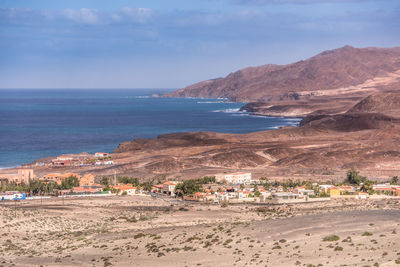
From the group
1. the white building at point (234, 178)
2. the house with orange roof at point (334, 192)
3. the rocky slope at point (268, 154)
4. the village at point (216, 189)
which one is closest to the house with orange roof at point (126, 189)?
the village at point (216, 189)

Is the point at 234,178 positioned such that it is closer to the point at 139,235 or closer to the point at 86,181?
the point at 86,181

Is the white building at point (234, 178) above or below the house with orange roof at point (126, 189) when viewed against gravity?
below

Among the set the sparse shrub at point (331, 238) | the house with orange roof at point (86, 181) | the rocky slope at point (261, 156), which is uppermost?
the sparse shrub at point (331, 238)

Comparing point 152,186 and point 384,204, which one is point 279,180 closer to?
point 152,186

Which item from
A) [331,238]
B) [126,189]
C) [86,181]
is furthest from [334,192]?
[86,181]

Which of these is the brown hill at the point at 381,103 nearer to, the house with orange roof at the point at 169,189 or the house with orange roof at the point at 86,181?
the house with orange roof at the point at 86,181

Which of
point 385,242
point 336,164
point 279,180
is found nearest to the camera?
point 385,242

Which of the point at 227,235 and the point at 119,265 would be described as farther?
the point at 227,235

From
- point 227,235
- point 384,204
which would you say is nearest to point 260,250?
point 227,235
